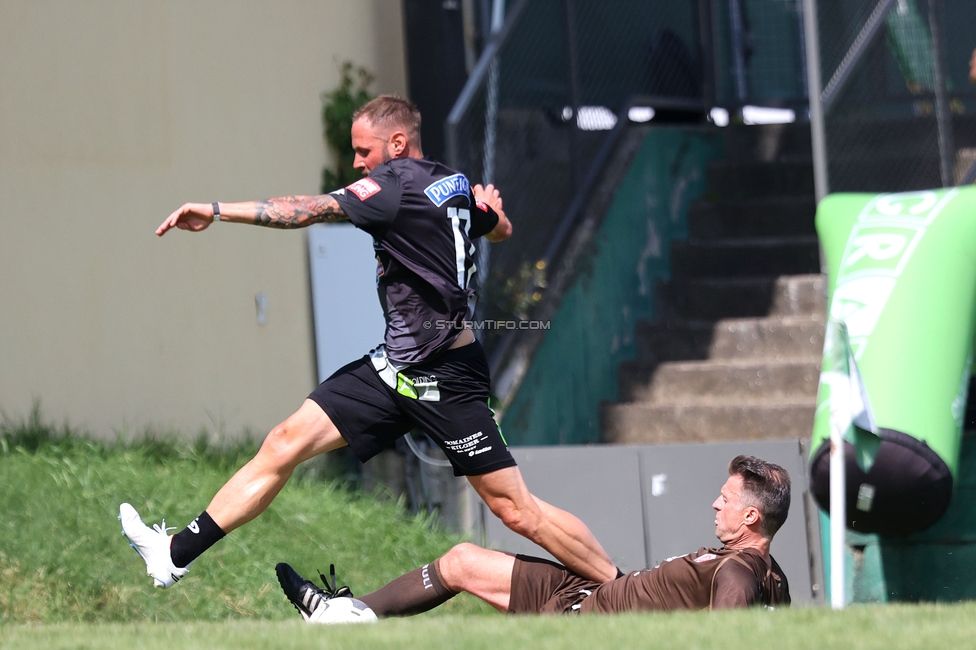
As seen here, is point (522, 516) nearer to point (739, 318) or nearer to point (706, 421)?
point (706, 421)

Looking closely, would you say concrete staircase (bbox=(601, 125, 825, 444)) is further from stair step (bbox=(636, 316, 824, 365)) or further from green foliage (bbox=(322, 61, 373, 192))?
green foliage (bbox=(322, 61, 373, 192))

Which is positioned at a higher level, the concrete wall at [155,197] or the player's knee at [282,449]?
the concrete wall at [155,197]

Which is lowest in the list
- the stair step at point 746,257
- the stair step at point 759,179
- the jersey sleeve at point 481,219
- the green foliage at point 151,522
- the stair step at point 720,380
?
the green foliage at point 151,522

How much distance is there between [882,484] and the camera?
6.47 metres

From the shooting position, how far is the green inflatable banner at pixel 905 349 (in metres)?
6.48

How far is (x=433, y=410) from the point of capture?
5422 mm

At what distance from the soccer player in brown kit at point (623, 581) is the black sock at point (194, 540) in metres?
0.33

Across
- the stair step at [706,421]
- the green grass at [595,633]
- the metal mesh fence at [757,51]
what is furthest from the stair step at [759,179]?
the green grass at [595,633]

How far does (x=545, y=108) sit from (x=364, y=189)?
4.90 m

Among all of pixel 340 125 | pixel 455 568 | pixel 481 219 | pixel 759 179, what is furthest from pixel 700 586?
pixel 759 179

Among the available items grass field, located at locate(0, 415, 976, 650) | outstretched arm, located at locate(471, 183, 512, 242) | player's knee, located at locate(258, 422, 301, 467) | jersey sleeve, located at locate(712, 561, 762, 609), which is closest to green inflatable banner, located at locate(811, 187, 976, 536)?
jersey sleeve, located at locate(712, 561, 762, 609)

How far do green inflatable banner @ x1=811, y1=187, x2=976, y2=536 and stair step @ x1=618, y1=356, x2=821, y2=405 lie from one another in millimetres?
2013

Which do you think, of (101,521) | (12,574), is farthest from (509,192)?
(12,574)

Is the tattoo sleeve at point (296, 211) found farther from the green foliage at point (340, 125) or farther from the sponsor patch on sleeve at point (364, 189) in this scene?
the green foliage at point (340, 125)
